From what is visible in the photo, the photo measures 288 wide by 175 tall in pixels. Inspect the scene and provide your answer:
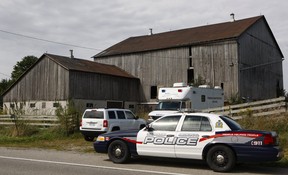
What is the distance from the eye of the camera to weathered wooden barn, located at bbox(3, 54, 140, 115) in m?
33.5

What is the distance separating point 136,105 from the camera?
3962 cm

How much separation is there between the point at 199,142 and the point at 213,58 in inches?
1028

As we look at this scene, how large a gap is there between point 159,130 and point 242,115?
9.53 m

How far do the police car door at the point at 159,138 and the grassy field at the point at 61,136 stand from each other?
420 centimetres

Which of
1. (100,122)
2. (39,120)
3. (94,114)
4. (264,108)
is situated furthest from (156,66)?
(100,122)

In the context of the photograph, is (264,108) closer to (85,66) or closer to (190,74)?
(190,74)

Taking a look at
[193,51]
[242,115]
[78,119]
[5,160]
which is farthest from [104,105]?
[5,160]

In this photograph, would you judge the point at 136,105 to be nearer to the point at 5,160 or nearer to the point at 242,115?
the point at 242,115

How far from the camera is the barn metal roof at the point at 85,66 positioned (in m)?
34.1

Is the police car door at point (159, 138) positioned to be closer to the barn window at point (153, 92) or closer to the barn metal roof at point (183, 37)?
the barn metal roof at point (183, 37)

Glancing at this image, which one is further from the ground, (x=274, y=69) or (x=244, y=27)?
(x=244, y=27)

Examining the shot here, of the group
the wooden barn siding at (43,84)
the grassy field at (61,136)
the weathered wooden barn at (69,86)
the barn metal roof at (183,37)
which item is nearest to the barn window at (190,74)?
the barn metal roof at (183,37)

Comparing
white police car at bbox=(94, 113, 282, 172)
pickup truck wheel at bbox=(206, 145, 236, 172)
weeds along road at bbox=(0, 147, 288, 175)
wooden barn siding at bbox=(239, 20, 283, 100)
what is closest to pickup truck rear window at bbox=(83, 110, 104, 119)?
weeds along road at bbox=(0, 147, 288, 175)

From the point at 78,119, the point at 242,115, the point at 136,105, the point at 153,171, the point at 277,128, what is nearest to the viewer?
the point at 153,171
